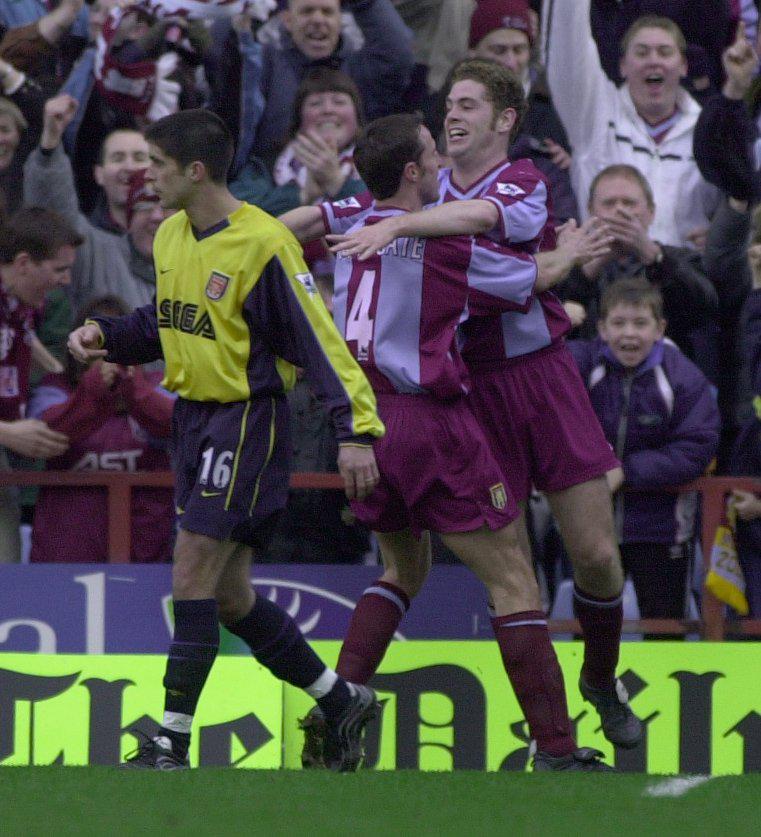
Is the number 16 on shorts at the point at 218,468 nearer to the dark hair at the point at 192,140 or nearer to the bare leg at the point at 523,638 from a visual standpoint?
the bare leg at the point at 523,638

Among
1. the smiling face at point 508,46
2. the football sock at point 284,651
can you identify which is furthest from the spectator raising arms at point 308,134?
the football sock at point 284,651

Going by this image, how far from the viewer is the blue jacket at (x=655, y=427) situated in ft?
24.5

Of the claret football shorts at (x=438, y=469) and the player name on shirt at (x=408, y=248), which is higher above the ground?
the player name on shirt at (x=408, y=248)

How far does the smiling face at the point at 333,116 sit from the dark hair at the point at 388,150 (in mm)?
2785

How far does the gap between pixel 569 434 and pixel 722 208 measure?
268cm

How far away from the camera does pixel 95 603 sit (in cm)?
756

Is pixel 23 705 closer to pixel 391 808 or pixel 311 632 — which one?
pixel 311 632

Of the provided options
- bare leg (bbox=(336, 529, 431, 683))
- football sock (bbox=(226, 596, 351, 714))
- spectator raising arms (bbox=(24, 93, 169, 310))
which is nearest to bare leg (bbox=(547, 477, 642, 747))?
bare leg (bbox=(336, 529, 431, 683))

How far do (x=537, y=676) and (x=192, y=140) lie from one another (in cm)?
215

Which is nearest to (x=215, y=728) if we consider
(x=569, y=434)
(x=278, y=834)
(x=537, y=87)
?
(x=569, y=434)

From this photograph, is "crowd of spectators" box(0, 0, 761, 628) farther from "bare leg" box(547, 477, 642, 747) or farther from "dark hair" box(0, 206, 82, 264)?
"bare leg" box(547, 477, 642, 747)

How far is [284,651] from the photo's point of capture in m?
5.71

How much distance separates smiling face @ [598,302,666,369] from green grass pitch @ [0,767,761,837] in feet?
8.53

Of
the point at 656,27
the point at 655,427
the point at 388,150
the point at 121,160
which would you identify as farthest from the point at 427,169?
the point at 656,27
